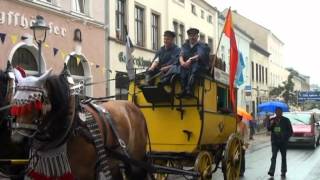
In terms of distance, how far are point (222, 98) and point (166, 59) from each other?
5.97ft

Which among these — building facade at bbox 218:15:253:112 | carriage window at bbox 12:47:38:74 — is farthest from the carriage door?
building facade at bbox 218:15:253:112

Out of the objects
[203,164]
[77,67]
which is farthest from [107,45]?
[203,164]

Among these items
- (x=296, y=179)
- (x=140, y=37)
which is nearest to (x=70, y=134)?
(x=296, y=179)

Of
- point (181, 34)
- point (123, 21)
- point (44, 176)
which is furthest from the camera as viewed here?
point (181, 34)

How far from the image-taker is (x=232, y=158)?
34.2ft

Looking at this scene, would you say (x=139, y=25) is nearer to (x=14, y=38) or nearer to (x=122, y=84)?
(x=122, y=84)

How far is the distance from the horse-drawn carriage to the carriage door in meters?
10.7

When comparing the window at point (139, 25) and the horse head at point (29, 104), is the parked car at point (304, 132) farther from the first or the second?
the horse head at point (29, 104)

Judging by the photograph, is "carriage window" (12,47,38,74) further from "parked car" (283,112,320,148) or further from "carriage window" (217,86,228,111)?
"parked car" (283,112,320,148)

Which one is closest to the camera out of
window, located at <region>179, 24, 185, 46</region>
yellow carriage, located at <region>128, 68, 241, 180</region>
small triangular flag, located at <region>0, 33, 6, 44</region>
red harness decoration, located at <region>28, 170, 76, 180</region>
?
red harness decoration, located at <region>28, 170, 76, 180</region>

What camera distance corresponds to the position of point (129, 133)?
7.24 metres

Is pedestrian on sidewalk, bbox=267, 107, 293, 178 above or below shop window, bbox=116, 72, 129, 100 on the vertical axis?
below

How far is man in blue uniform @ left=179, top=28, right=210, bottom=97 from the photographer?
363 inches

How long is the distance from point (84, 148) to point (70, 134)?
0.29 metres
